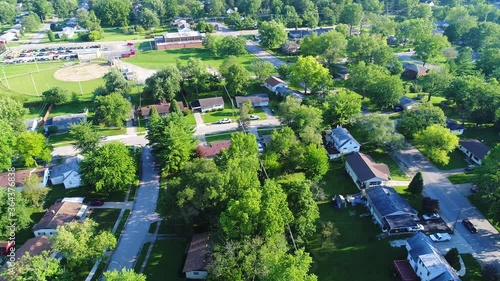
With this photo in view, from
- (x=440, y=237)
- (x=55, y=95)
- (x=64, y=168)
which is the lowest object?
(x=440, y=237)

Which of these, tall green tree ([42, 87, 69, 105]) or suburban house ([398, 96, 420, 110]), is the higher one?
tall green tree ([42, 87, 69, 105])

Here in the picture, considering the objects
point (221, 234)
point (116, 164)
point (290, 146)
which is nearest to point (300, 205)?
point (221, 234)

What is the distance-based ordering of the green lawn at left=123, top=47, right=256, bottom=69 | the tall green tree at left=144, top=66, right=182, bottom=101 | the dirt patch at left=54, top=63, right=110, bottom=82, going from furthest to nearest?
the green lawn at left=123, top=47, right=256, bottom=69
the dirt patch at left=54, top=63, right=110, bottom=82
the tall green tree at left=144, top=66, right=182, bottom=101

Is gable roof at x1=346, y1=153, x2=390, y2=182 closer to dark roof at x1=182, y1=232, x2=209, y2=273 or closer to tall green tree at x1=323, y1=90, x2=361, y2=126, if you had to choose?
tall green tree at x1=323, y1=90, x2=361, y2=126

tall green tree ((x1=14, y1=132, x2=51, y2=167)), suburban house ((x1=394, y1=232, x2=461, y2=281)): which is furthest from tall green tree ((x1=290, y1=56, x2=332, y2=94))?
tall green tree ((x1=14, y1=132, x2=51, y2=167))

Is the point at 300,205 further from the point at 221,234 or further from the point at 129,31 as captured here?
the point at 129,31

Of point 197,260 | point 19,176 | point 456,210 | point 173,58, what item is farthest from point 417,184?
point 173,58

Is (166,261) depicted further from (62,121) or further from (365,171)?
(62,121)
